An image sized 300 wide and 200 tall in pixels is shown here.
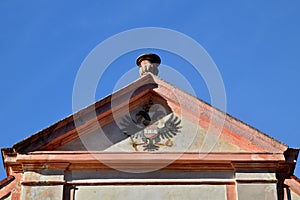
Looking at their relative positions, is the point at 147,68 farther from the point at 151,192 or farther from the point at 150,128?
the point at 151,192

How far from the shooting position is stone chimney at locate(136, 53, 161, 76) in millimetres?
17312

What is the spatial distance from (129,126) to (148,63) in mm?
1535

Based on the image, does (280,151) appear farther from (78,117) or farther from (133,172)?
(78,117)

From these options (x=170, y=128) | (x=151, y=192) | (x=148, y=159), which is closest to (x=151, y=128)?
(x=170, y=128)

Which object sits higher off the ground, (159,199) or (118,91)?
(118,91)

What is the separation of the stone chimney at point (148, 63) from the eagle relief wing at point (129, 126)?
113cm

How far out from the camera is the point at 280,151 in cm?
1598

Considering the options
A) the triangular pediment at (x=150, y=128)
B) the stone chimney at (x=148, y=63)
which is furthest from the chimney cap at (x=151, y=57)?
the triangular pediment at (x=150, y=128)

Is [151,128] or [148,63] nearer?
[151,128]

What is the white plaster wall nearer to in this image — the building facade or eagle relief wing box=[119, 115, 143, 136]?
the building facade

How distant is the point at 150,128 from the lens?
54.1 feet

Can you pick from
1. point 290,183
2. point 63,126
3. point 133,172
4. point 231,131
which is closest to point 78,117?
point 63,126

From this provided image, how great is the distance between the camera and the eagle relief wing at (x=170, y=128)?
16.3 m

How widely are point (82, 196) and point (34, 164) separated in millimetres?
1023
